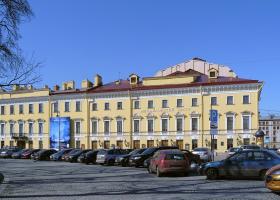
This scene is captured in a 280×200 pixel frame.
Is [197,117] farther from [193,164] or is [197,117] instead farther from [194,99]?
[193,164]

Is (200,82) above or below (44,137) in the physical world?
above

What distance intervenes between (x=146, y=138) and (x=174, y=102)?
772cm

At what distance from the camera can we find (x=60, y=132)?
92.1 metres

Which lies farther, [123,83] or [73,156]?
[123,83]

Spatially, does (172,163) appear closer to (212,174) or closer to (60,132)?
(212,174)

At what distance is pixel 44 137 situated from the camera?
94375mm

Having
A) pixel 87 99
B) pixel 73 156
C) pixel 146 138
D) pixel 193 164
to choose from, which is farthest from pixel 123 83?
pixel 193 164

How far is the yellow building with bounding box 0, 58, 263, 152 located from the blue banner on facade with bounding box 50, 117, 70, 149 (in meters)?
0.94

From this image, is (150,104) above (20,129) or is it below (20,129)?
above

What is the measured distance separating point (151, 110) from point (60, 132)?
18182mm

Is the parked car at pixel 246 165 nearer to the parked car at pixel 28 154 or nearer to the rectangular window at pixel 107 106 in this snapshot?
the parked car at pixel 28 154

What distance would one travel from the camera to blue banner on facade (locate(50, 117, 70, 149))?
91.8 m

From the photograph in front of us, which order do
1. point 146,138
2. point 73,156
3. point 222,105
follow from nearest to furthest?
point 73,156 < point 222,105 < point 146,138

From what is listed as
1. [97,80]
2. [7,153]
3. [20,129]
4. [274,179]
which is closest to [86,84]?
[97,80]
